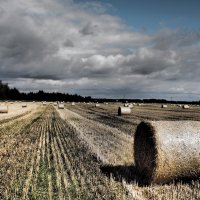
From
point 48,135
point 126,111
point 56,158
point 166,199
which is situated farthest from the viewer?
point 126,111

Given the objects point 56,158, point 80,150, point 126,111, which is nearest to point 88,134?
point 80,150

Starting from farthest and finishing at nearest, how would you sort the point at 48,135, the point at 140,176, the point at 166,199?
1. the point at 48,135
2. the point at 140,176
3. the point at 166,199

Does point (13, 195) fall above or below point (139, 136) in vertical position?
below

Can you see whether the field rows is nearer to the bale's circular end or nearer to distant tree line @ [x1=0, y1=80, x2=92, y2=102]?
the bale's circular end

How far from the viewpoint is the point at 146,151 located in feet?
30.4

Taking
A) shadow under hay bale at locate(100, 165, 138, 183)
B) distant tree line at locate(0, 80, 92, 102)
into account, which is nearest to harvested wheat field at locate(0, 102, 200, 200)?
shadow under hay bale at locate(100, 165, 138, 183)

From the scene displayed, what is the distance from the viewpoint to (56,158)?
1203 cm

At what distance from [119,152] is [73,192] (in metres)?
5.38

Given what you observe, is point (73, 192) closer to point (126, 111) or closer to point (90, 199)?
point (90, 199)

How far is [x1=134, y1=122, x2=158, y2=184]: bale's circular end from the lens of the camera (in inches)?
347

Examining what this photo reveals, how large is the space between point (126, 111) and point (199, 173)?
2963 centimetres

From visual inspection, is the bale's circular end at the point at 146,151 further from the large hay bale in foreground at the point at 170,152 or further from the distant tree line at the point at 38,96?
the distant tree line at the point at 38,96

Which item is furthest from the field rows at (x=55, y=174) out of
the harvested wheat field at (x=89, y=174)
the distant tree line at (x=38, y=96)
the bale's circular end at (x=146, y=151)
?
the distant tree line at (x=38, y=96)

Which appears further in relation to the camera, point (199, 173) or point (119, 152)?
point (119, 152)
